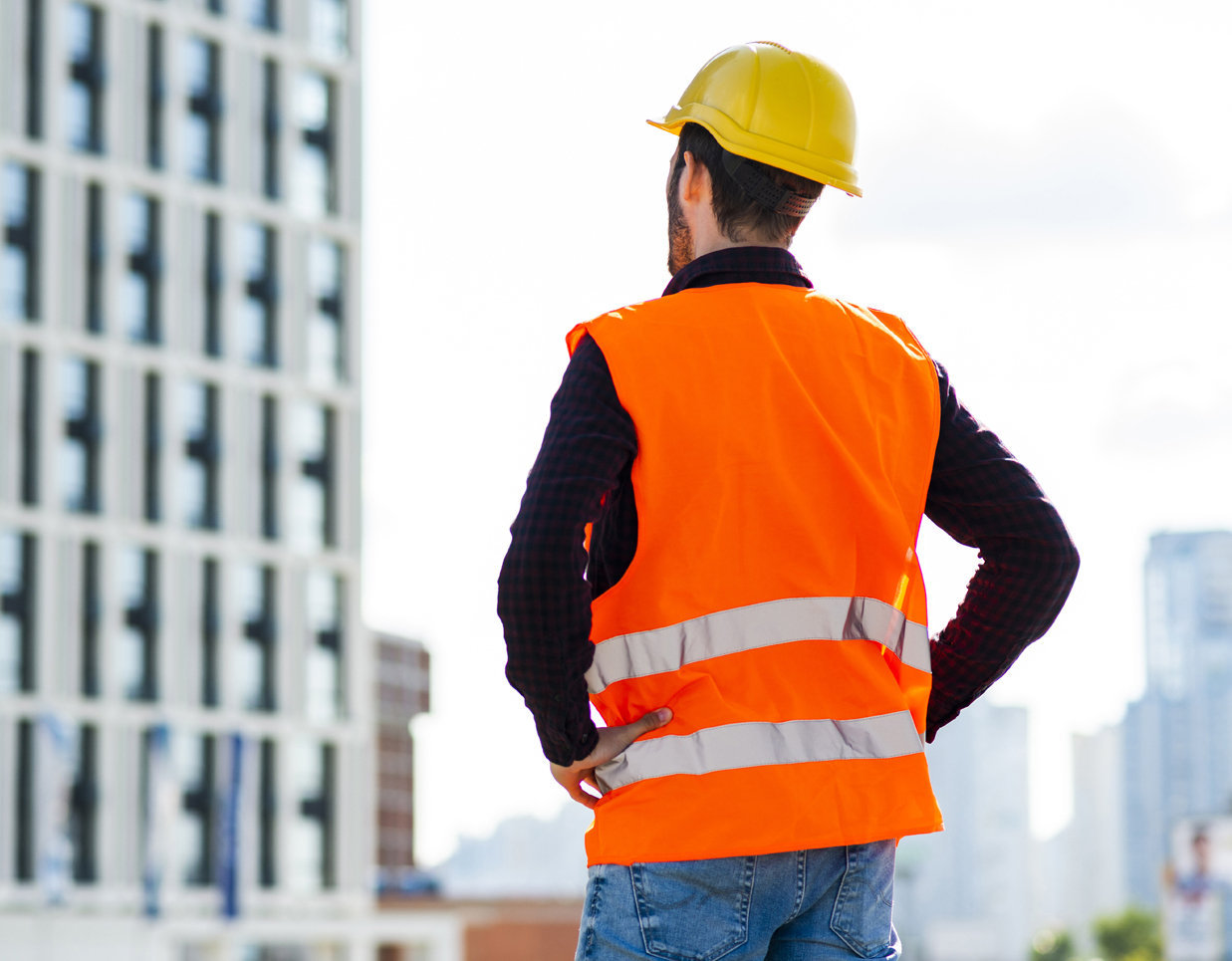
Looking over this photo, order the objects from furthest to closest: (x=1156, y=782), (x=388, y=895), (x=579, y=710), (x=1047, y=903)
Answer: (x=1047, y=903), (x=1156, y=782), (x=388, y=895), (x=579, y=710)

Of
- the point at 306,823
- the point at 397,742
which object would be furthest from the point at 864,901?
the point at 397,742

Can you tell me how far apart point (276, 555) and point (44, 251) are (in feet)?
35.6

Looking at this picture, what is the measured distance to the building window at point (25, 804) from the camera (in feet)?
151

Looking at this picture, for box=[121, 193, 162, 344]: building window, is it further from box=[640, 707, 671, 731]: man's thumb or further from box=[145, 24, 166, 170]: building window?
box=[640, 707, 671, 731]: man's thumb

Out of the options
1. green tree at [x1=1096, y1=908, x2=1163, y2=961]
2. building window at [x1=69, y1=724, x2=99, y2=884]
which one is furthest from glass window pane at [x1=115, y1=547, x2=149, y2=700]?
green tree at [x1=1096, y1=908, x2=1163, y2=961]

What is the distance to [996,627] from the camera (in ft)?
9.61

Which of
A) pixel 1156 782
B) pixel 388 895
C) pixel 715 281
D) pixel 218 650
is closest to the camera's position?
pixel 715 281

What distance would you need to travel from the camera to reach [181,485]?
2040 inches

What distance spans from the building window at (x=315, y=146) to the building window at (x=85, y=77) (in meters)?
7.03

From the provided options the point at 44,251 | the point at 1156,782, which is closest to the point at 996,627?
the point at 44,251

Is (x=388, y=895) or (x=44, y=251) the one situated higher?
(x=44, y=251)

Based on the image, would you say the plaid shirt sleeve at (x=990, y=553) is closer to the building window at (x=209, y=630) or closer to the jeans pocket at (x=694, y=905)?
the jeans pocket at (x=694, y=905)

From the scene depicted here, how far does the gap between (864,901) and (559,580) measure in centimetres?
61

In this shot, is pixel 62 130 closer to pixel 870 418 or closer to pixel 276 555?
pixel 276 555
